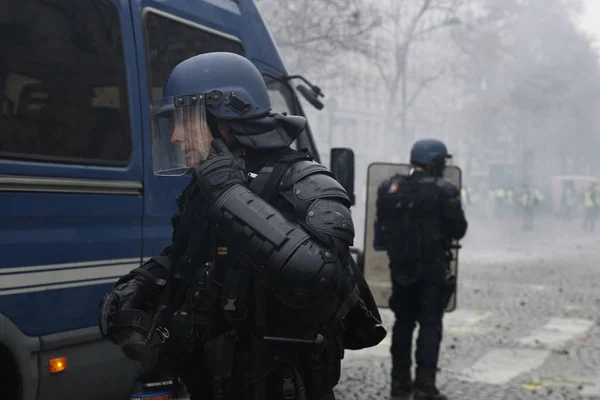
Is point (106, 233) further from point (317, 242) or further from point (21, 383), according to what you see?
point (317, 242)

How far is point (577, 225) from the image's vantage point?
114 feet

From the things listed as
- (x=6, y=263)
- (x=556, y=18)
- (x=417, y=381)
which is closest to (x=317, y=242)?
(x=6, y=263)

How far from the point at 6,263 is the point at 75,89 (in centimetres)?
79

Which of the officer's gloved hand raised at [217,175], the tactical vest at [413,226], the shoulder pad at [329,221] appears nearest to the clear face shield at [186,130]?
the officer's gloved hand raised at [217,175]

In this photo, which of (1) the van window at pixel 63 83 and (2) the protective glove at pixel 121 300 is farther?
(1) the van window at pixel 63 83

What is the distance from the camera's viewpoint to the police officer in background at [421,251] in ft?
19.1

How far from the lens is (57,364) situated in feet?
10.7

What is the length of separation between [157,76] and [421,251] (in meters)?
2.63

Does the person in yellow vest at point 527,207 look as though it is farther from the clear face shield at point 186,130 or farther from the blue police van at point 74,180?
the clear face shield at point 186,130

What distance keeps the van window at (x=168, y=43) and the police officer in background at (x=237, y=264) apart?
52.4 inches

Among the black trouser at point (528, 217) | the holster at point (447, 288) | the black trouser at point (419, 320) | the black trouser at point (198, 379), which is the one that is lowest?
the black trouser at point (528, 217)

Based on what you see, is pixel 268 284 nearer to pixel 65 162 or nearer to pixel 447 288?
pixel 65 162

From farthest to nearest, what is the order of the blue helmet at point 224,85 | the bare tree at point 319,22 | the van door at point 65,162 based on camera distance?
1. the bare tree at point 319,22
2. the van door at point 65,162
3. the blue helmet at point 224,85

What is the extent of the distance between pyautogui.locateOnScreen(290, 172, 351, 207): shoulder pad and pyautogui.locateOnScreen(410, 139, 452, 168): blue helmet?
361 cm
